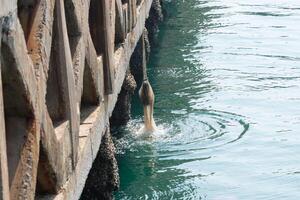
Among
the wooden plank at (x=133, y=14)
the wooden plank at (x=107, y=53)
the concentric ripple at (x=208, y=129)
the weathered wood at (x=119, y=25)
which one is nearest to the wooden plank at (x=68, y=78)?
the wooden plank at (x=107, y=53)

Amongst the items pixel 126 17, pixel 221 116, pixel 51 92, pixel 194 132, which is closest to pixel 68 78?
pixel 51 92

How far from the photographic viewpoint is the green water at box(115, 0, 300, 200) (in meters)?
12.4

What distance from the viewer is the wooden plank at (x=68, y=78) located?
665cm

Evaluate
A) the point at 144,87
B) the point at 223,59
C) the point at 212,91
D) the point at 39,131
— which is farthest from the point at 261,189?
the point at 223,59

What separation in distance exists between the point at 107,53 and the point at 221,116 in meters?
6.23

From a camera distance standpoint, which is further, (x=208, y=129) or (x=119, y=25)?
(x=208, y=129)

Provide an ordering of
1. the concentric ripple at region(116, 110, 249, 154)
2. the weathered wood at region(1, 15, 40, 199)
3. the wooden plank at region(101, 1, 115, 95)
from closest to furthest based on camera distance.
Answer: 1. the weathered wood at region(1, 15, 40, 199)
2. the wooden plank at region(101, 1, 115, 95)
3. the concentric ripple at region(116, 110, 249, 154)

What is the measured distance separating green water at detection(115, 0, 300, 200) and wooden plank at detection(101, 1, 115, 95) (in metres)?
2.76

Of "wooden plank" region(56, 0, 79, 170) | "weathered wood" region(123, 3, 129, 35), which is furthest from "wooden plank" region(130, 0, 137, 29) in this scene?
"wooden plank" region(56, 0, 79, 170)

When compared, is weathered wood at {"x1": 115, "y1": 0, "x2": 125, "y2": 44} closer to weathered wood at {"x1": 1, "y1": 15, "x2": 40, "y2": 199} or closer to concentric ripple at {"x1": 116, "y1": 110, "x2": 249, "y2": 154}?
concentric ripple at {"x1": 116, "y1": 110, "x2": 249, "y2": 154}

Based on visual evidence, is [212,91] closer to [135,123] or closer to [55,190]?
[135,123]

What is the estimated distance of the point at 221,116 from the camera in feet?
50.3

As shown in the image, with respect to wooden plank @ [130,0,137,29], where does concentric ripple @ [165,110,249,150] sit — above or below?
below

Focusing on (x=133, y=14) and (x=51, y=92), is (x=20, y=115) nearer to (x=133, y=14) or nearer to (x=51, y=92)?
(x=51, y=92)
